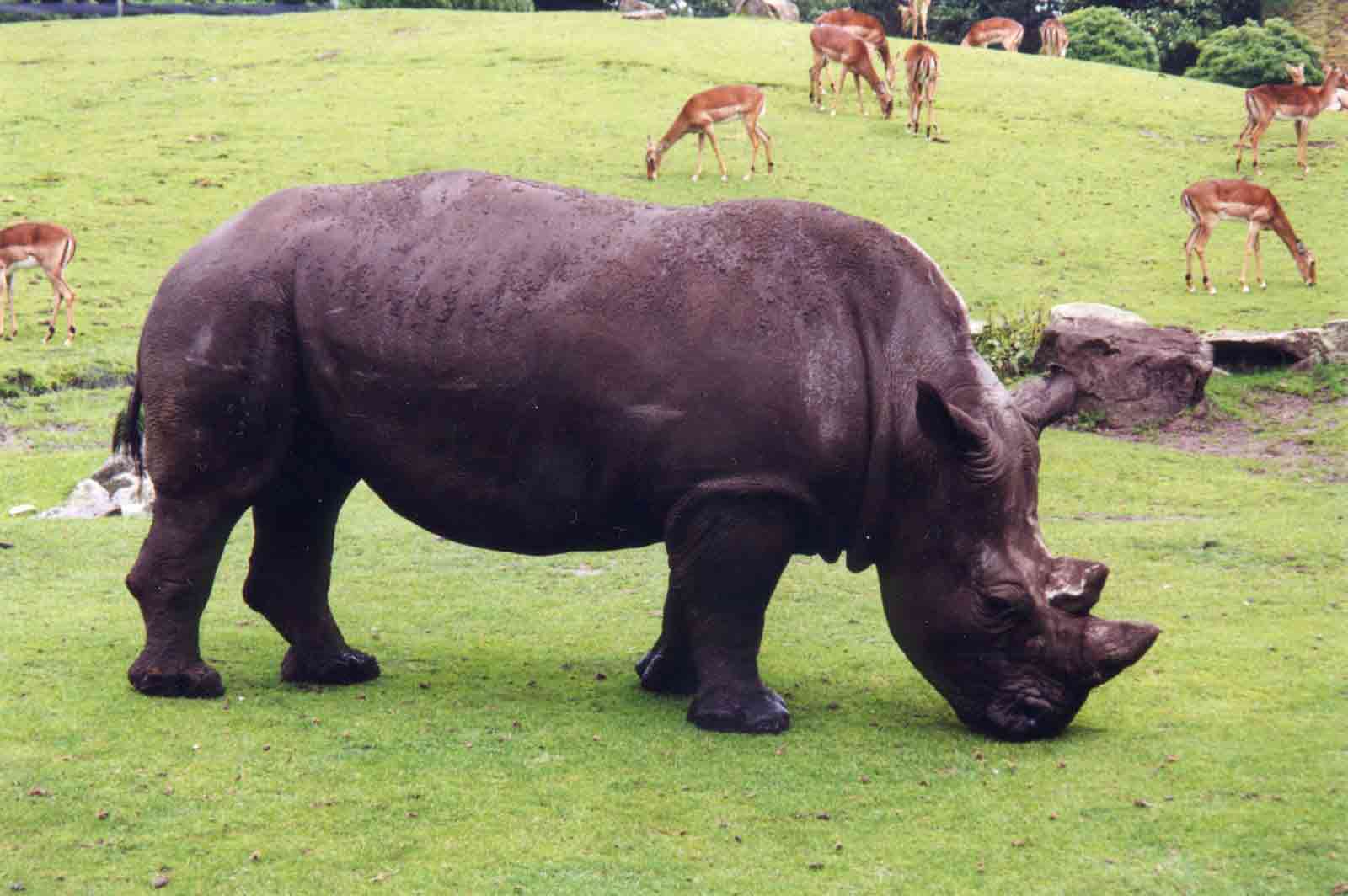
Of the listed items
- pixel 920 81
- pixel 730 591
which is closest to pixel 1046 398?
pixel 730 591

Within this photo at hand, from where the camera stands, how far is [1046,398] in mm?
6102

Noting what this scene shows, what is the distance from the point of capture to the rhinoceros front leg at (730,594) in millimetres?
5863

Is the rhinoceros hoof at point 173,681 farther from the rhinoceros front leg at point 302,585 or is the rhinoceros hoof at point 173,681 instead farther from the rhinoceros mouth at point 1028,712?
the rhinoceros mouth at point 1028,712

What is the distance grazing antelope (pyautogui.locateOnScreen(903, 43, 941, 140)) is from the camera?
85.9 ft

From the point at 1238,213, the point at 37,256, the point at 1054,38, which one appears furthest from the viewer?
the point at 1054,38

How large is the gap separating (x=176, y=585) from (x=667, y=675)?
2.01 meters

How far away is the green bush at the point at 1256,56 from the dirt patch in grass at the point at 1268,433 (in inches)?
908

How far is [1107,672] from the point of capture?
18.7 feet

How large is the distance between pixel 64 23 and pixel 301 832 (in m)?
33.8

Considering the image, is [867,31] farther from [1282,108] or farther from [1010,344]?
[1010,344]

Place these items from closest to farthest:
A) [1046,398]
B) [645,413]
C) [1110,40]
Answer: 1. [645,413]
2. [1046,398]
3. [1110,40]

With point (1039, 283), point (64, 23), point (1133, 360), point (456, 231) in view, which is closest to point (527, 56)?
point (64, 23)

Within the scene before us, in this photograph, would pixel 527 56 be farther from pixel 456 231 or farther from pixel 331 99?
pixel 456 231

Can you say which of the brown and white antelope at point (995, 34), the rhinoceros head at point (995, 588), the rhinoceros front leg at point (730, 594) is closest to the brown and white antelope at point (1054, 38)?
the brown and white antelope at point (995, 34)
